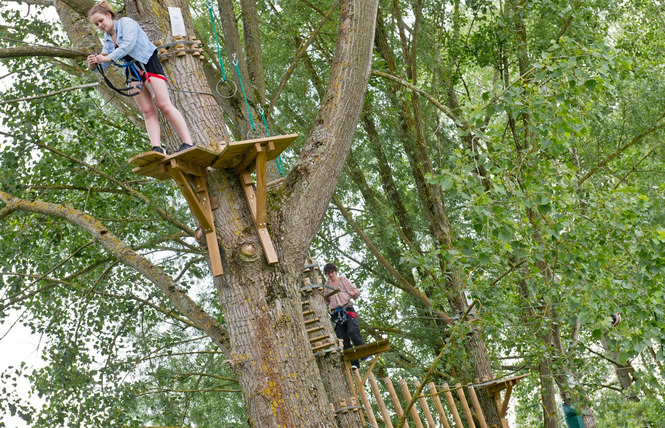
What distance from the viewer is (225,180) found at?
3807 mm

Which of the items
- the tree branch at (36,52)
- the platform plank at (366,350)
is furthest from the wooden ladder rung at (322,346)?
the tree branch at (36,52)

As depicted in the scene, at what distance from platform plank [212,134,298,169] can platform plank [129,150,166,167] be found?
0.99 ft

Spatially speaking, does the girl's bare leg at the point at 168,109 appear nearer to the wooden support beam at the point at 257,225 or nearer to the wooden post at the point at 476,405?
the wooden support beam at the point at 257,225

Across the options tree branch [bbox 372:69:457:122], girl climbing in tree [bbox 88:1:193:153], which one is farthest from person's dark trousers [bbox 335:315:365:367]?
girl climbing in tree [bbox 88:1:193:153]

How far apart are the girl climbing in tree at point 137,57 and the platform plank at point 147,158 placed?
0.64 ft

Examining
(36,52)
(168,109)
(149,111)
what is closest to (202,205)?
(168,109)

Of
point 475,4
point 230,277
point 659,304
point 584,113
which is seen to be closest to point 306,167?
point 230,277

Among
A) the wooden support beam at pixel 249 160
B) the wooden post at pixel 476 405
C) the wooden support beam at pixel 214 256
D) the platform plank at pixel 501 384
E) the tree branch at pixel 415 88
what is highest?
the tree branch at pixel 415 88

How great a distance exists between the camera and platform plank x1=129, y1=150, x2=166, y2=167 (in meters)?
3.36

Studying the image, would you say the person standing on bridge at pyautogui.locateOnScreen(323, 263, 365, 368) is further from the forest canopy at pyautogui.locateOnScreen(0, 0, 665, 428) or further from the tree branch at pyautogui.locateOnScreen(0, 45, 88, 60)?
the tree branch at pyautogui.locateOnScreen(0, 45, 88, 60)

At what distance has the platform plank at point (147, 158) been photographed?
3.36 m

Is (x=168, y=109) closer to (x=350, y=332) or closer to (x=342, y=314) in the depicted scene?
(x=342, y=314)

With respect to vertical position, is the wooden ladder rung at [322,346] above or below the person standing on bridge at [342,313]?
below

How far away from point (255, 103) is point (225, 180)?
9.34 feet
